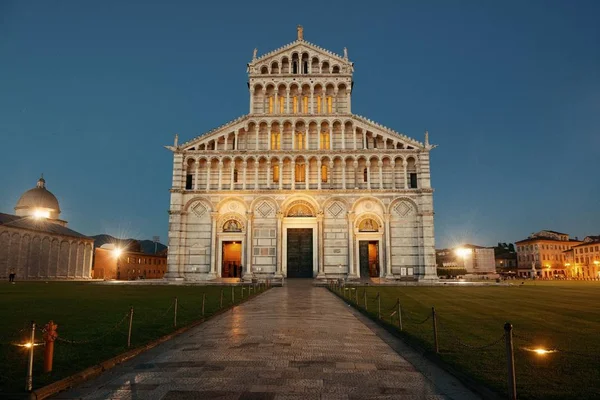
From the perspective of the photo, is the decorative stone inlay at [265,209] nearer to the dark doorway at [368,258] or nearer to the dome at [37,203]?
the dark doorway at [368,258]

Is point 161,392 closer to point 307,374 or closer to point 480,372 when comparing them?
point 307,374

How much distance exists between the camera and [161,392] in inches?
272

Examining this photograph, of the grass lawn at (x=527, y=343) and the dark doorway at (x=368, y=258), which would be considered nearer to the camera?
the grass lawn at (x=527, y=343)

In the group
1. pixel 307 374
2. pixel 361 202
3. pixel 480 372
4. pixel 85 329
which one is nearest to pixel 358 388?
pixel 307 374

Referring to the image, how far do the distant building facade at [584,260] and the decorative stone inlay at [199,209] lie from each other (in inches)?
3436

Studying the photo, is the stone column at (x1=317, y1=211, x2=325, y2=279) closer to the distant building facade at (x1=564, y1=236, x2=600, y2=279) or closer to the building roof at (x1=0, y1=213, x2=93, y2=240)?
the building roof at (x1=0, y1=213, x2=93, y2=240)

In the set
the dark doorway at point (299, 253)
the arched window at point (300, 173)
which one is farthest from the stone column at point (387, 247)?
the arched window at point (300, 173)

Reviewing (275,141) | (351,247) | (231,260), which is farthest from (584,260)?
(231,260)

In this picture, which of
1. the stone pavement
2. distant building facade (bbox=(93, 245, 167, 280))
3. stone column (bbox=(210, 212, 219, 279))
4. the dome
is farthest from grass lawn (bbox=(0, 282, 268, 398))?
the dome

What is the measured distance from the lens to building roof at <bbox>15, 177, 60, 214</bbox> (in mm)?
83312

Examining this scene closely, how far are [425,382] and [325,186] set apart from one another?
122 ft

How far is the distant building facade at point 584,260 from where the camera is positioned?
95606 millimetres

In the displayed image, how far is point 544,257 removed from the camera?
355 ft

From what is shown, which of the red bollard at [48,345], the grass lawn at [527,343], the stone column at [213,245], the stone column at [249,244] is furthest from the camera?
the stone column at [249,244]
